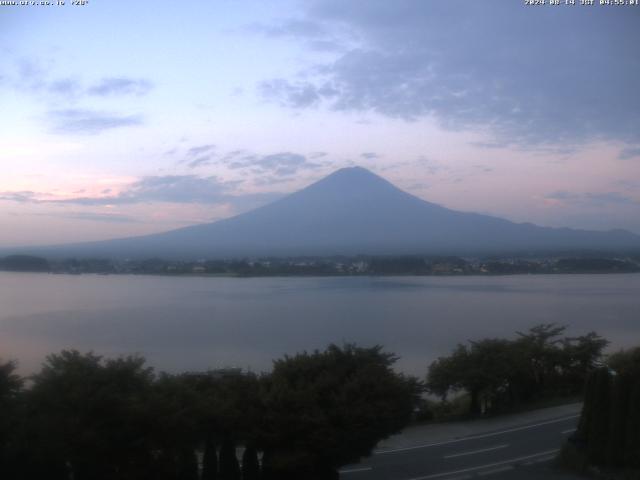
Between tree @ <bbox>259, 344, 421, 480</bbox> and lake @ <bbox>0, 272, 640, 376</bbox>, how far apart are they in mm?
4664

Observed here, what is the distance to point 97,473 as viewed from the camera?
5.39 m

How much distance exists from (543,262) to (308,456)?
110ft

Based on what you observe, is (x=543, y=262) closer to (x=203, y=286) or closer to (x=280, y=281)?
(x=280, y=281)

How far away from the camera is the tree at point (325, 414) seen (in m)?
5.96

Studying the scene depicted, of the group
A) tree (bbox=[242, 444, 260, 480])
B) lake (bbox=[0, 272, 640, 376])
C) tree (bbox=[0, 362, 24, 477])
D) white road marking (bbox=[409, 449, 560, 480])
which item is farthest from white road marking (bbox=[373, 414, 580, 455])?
tree (bbox=[0, 362, 24, 477])

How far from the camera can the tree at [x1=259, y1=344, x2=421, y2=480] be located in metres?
5.96

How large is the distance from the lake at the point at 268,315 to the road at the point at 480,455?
395 cm

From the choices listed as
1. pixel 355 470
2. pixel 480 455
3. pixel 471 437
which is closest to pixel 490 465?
pixel 480 455

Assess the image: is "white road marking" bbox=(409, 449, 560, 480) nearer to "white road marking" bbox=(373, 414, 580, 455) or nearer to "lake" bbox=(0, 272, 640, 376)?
"white road marking" bbox=(373, 414, 580, 455)

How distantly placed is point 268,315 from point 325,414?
13.0 meters

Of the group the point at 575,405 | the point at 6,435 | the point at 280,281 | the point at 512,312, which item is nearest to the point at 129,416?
the point at 6,435

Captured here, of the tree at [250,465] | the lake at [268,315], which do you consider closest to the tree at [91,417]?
the tree at [250,465]

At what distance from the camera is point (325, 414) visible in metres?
6.09

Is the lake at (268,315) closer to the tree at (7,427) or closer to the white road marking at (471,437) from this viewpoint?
the white road marking at (471,437)
